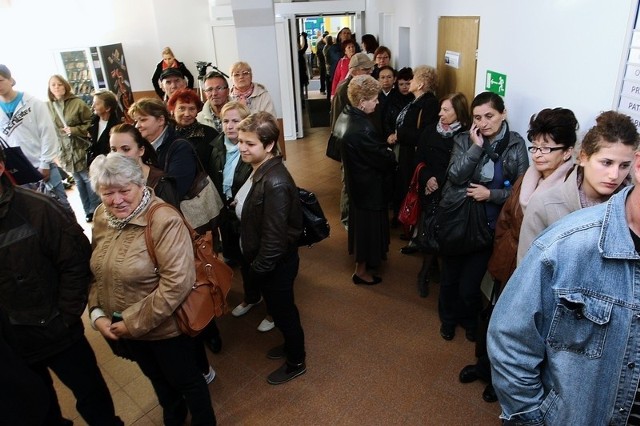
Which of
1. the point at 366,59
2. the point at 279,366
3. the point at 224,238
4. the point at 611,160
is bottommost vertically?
the point at 279,366

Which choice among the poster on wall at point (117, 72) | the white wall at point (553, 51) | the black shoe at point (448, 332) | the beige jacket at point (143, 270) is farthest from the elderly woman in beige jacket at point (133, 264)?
the poster on wall at point (117, 72)

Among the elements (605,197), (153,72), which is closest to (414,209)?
(605,197)

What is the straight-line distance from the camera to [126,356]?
207cm

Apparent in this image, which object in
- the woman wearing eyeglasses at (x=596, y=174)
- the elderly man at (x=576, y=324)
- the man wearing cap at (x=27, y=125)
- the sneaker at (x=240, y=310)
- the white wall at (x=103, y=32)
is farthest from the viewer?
the white wall at (x=103, y=32)

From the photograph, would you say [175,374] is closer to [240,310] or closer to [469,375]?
[240,310]

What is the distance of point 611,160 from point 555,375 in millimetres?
908

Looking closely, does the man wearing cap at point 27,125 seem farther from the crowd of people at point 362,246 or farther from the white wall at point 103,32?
the white wall at point 103,32

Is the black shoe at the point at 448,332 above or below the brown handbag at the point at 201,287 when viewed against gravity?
below

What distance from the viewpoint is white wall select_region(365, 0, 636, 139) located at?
6.70 feet

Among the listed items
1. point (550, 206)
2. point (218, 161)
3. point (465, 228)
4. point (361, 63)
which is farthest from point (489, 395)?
point (361, 63)

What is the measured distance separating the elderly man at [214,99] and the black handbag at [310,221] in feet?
5.05

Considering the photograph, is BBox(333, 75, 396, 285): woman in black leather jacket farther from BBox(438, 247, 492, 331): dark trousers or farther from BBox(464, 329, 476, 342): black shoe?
BBox(464, 329, 476, 342): black shoe

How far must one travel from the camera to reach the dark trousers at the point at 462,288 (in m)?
2.78

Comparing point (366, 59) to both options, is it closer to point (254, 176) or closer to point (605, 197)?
point (254, 176)
